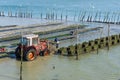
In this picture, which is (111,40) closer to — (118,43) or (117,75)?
(118,43)

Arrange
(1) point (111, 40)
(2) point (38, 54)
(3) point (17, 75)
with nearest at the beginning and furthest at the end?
(3) point (17, 75) → (2) point (38, 54) → (1) point (111, 40)

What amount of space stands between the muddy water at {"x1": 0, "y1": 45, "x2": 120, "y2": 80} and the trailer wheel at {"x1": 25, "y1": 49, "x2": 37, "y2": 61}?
17.1 inches

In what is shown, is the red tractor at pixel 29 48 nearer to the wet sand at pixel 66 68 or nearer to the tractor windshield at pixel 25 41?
the tractor windshield at pixel 25 41

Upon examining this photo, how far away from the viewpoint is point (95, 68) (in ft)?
105

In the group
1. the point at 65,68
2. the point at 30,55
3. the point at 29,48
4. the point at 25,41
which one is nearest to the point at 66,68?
the point at 65,68

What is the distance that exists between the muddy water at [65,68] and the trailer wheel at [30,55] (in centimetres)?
43

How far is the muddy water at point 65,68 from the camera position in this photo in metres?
29.0

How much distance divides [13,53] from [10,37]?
1106cm

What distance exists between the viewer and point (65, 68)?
104 ft

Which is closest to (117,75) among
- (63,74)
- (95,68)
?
(95,68)

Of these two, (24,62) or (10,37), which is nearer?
(24,62)

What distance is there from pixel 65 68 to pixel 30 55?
384cm

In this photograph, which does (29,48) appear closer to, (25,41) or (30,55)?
(30,55)

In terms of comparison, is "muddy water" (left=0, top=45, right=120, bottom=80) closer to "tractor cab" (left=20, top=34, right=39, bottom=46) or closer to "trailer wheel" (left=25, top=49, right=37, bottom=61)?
"trailer wheel" (left=25, top=49, right=37, bottom=61)
